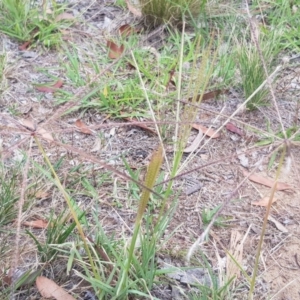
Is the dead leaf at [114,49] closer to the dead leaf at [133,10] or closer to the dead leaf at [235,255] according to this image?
the dead leaf at [133,10]

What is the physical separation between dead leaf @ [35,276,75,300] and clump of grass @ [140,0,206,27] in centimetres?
158

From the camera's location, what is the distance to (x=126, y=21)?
8.68 feet

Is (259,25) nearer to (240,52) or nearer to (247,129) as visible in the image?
(240,52)

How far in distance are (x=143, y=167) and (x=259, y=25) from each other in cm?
119

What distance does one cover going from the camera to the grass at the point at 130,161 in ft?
4.25

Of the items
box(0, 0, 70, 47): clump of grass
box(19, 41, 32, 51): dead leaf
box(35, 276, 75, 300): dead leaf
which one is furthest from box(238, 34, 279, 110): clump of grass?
box(35, 276, 75, 300): dead leaf

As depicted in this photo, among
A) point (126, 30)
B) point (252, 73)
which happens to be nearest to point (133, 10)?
point (126, 30)

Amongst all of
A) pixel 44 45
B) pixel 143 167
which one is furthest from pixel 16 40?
pixel 143 167

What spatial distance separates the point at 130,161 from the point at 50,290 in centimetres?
64

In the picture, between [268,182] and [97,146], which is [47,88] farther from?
[268,182]

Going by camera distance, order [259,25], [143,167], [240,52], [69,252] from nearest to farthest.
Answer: [69,252]
[143,167]
[240,52]
[259,25]

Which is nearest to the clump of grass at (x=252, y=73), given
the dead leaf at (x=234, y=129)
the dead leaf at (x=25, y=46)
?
the dead leaf at (x=234, y=129)

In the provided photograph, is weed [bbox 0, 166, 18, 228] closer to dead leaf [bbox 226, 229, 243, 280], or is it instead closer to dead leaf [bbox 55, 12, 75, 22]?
dead leaf [bbox 226, 229, 243, 280]

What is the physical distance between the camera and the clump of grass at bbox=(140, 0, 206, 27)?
254cm
